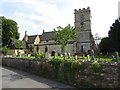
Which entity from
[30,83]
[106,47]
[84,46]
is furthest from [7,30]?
[30,83]

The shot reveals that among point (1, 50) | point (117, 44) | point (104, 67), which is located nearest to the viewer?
point (104, 67)

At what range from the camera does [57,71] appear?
73.4ft

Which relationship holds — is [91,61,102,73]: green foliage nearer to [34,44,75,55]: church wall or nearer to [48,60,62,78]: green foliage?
[48,60,62,78]: green foliage

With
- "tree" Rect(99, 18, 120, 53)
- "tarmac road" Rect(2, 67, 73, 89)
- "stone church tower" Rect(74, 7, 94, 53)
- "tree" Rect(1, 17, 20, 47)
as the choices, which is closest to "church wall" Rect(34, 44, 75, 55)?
"stone church tower" Rect(74, 7, 94, 53)

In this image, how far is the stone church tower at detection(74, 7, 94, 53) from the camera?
245 ft

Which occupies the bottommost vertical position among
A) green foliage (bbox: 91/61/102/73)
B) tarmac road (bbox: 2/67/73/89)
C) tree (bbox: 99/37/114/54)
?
tarmac road (bbox: 2/67/73/89)

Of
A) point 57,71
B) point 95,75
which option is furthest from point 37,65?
point 95,75

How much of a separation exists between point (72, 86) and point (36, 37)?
231 ft

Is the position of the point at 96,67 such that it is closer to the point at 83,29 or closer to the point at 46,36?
the point at 83,29

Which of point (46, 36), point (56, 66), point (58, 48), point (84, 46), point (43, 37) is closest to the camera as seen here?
point (56, 66)

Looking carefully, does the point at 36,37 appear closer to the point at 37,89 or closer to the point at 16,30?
the point at 16,30

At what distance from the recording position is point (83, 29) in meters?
75.4

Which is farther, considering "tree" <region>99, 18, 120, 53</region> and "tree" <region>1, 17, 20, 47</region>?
"tree" <region>1, 17, 20, 47</region>

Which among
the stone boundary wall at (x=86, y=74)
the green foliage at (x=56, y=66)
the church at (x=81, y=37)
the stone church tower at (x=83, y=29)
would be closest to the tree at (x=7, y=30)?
the church at (x=81, y=37)
